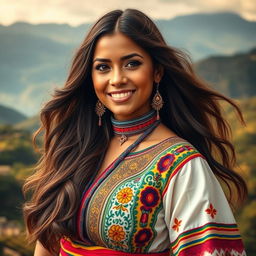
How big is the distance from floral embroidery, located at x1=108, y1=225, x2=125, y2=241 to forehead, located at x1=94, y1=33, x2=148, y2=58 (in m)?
0.68

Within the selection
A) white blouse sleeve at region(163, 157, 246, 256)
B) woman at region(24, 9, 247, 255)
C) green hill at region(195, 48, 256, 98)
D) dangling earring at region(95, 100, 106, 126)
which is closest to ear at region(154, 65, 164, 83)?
woman at region(24, 9, 247, 255)

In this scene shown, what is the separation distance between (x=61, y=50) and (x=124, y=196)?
492 centimetres

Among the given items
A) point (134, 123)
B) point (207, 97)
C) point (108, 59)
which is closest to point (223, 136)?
point (207, 97)

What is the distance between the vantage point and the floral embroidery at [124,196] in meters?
1.91

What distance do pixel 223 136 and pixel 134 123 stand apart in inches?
18.9

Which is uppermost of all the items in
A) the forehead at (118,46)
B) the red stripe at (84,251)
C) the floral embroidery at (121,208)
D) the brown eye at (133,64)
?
the forehead at (118,46)

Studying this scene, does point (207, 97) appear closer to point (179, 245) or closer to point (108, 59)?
point (108, 59)

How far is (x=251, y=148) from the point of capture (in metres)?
5.85

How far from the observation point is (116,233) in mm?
1899

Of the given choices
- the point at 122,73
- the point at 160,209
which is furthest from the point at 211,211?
the point at 122,73

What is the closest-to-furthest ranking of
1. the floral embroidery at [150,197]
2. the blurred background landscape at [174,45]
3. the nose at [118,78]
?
1. the floral embroidery at [150,197]
2. the nose at [118,78]
3. the blurred background landscape at [174,45]

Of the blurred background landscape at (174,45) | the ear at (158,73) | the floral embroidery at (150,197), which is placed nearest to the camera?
the floral embroidery at (150,197)

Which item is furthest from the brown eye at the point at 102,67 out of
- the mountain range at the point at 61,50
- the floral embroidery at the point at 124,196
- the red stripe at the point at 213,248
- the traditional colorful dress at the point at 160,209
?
the mountain range at the point at 61,50

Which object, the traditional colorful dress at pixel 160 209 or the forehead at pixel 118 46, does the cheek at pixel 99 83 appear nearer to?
the forehead at pixel 118 46
